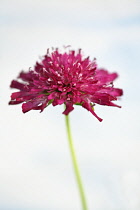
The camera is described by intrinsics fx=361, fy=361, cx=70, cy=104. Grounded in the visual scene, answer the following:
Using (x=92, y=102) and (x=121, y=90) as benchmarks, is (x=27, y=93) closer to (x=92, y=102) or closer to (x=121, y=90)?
(x=92, y=102)

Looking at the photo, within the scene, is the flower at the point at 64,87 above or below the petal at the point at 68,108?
above

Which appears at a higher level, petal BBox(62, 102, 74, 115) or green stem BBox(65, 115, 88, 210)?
petal BBox(62, 102, 74, 115)

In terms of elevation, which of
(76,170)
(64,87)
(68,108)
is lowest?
(76,170)

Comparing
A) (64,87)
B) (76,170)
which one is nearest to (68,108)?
(64,87)

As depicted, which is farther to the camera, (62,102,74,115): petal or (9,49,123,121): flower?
(9,49,123,121): flower

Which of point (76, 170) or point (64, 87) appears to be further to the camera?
point (64, 87)

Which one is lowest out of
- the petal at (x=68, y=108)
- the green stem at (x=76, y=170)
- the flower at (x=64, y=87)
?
the green stem at (x=76, y=170)

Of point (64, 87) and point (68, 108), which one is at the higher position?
point (64, 87)

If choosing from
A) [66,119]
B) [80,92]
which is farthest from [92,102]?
[66,119]

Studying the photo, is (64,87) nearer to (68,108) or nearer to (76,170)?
(68,108)
